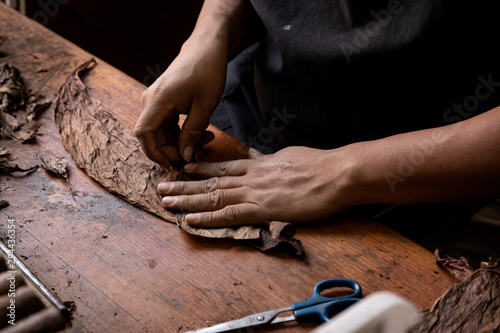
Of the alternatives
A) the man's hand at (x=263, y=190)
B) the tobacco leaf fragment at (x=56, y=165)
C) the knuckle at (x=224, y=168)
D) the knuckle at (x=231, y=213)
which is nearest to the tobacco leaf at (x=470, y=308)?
the man's hand at (x=263, y=190)

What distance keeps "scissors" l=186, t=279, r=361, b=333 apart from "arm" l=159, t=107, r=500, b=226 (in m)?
0.19

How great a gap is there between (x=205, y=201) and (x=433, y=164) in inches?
17.7

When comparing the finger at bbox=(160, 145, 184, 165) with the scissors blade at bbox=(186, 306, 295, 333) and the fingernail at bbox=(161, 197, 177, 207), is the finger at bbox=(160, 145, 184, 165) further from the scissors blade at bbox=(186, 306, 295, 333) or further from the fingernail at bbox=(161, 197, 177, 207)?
the scissors blade at bbox=(186, 306, 295, 333)

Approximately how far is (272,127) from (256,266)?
0.52 m

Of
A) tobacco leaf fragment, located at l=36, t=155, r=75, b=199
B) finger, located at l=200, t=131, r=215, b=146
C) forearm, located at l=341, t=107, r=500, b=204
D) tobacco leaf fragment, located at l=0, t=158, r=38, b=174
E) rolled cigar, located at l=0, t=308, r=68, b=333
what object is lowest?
rolled cigar, located at l=0, t=308, r=68, b=333

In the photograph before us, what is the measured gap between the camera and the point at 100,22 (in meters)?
1.98

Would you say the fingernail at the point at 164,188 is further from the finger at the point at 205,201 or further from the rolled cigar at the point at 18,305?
the rolled cigar at the point at 18,305

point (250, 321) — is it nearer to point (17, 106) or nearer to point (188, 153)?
point (188, 153)

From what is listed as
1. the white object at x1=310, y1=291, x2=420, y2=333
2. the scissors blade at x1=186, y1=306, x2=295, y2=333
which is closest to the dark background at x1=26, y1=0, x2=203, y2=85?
the scissors blade at x1=186, y1=306, x2=295, y2=333

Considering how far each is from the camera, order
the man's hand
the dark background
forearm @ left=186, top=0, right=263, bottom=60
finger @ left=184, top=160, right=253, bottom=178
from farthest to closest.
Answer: the dark background < forearm @ left=186, top=0, right=263, bottom=60 < finger @ left=184, top=160, right=253, bottom=178 < the man's hand

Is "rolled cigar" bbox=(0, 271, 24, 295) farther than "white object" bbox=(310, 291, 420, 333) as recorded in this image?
Yes

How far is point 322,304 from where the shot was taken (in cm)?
69

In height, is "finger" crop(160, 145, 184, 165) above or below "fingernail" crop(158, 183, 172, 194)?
above

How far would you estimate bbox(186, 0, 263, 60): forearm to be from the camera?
1128mm
